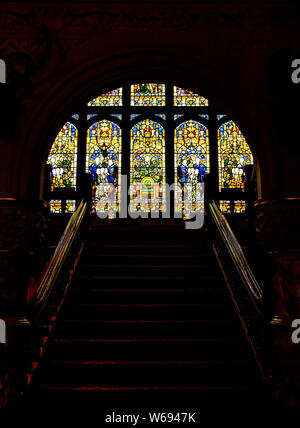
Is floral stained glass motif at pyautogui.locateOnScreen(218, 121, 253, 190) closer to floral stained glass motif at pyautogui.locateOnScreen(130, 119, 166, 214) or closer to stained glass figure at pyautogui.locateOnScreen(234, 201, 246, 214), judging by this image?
stained glass figure at pyautogui.locateOnScreen(234, 201, 246, 214)

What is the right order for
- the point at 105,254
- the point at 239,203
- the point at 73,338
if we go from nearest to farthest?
the point at 73,338 → the point at 105,254 → the point at 239,203

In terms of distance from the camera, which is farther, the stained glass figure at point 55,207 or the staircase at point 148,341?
the stained glass figure at point 55,207

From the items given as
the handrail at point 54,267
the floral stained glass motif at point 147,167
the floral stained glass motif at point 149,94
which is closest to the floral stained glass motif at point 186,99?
the floral stained glass motif at point 149,94

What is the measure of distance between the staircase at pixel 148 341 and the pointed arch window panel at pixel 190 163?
4082 mm

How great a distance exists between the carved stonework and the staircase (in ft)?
2.13

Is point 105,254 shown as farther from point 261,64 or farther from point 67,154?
point 67,154

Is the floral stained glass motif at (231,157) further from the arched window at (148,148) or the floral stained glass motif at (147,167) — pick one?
the floral stained glass motif at (147,167)

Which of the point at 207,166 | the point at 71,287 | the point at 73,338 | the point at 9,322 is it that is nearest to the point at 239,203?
the point at 207,166

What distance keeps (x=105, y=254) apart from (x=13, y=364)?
2.61m

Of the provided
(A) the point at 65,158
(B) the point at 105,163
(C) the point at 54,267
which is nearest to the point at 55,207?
(A) the point at 65,158

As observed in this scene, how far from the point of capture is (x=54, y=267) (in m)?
3.76

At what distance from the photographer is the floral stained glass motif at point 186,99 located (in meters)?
9.93

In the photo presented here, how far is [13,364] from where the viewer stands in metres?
2.97

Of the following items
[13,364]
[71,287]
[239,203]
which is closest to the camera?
[13,364]
